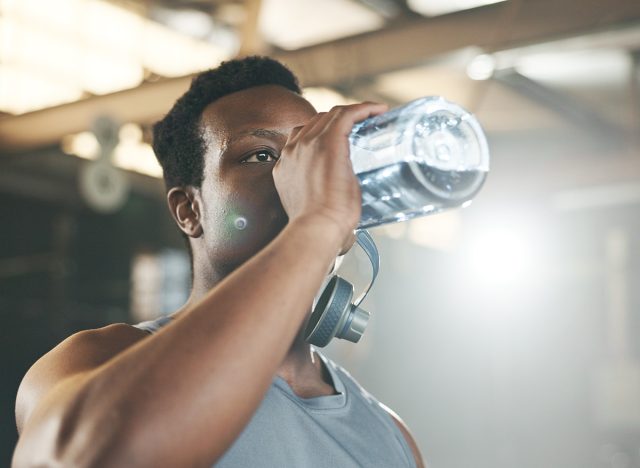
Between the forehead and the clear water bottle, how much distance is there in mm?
276

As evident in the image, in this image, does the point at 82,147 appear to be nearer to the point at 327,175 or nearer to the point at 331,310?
the point at 331,310

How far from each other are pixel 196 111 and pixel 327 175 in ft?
1.84

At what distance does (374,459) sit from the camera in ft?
4.13

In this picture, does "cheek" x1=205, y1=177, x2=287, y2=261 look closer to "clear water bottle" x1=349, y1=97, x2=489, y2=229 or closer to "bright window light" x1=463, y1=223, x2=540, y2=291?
"clear water bottle" x1=349, y1=97, x2=489, y2=229

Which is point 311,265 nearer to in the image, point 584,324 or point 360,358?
point 360,358

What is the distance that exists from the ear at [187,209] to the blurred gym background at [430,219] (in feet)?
8.82

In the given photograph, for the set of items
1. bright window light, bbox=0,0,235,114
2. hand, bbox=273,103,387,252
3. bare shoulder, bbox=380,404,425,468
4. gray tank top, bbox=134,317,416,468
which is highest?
bright window light, bbox=0,0,235,114

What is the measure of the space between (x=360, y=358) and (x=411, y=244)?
1429 millimetres

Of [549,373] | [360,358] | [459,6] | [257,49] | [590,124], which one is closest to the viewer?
[257,49]

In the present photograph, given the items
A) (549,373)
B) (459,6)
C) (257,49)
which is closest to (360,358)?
(549,373)

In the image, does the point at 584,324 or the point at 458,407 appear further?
the point at 458,407

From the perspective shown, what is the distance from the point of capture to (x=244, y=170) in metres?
1.19

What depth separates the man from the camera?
74 centimetres

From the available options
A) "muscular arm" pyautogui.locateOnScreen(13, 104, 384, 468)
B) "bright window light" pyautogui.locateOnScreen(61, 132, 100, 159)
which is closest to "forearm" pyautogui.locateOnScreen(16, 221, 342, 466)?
"muscular arm" pyautogui.locateOnScreen(13, 104, 384, 468)
